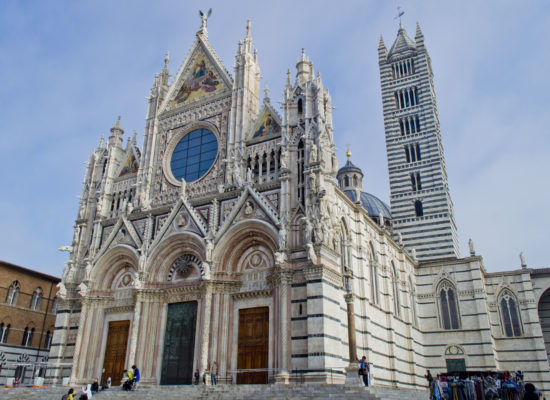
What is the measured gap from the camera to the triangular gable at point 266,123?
894 inches

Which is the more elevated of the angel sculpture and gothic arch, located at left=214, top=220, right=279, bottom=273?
the angel sculpture

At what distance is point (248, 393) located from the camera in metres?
15.7

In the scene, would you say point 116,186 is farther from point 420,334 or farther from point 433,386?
point 420,334

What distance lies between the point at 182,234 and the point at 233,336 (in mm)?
5497

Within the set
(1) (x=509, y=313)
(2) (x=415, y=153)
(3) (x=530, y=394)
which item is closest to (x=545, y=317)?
(1) (x=509, y=313)

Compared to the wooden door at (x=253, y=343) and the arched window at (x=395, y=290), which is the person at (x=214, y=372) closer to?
the wooden door at (x=253, y=343)

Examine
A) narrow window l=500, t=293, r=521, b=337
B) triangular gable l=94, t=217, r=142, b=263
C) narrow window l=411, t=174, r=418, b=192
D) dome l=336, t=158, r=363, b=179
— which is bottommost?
narrow window l=500, t=293, r=521, b=337

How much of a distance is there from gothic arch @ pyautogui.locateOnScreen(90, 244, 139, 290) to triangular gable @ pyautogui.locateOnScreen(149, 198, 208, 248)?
216cm

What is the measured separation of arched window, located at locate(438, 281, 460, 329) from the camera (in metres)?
31.3

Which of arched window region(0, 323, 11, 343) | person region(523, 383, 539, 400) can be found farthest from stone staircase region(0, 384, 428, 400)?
arched window region(0, 323, 11, 343)

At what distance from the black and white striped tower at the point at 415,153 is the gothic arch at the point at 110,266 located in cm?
2145

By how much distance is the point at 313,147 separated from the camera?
65.8 ft

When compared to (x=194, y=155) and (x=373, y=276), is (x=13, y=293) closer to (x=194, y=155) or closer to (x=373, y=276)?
(x=194, y=155)

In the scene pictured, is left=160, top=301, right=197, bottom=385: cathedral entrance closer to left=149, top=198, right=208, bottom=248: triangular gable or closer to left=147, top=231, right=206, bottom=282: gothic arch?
left=147, top=231, right=206, bottom=282: gothic arch
